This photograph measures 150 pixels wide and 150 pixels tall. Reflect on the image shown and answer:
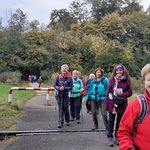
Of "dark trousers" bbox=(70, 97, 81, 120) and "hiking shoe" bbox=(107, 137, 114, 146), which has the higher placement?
"dark trousers" bbox=(70, 97, 81, 120)

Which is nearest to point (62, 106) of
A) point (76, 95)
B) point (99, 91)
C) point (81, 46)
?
point (76, 95)

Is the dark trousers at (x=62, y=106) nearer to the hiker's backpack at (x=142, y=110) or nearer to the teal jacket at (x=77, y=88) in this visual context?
the teal jacket at (x=77, y=88)

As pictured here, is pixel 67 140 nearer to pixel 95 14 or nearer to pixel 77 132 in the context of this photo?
pixel 77 132

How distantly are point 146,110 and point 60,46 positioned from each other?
2034 inches

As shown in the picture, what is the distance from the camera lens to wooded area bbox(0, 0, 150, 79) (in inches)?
2120

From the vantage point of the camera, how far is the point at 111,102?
9.16 m

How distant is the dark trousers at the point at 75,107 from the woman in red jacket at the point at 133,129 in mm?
9348

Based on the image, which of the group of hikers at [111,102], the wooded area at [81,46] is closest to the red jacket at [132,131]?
the group of hikers at [111,102]

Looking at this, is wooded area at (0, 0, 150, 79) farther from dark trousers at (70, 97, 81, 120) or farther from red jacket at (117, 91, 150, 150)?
red jacket at (117, 91, 150, 150)

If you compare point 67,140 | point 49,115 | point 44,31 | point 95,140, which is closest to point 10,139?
point 67,140

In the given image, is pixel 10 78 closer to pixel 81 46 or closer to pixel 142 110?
pixel 81 46

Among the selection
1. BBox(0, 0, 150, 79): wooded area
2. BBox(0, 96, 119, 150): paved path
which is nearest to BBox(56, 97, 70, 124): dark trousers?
BBox(0, 96, 119, 150): paved path

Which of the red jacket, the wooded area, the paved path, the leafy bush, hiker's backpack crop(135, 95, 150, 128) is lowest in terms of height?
the paved path

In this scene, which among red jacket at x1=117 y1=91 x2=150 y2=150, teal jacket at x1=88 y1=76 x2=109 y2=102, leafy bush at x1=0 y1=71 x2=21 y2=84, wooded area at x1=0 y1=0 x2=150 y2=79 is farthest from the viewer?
wooded area at x1=0 y1=0 x2=150 y2=79
